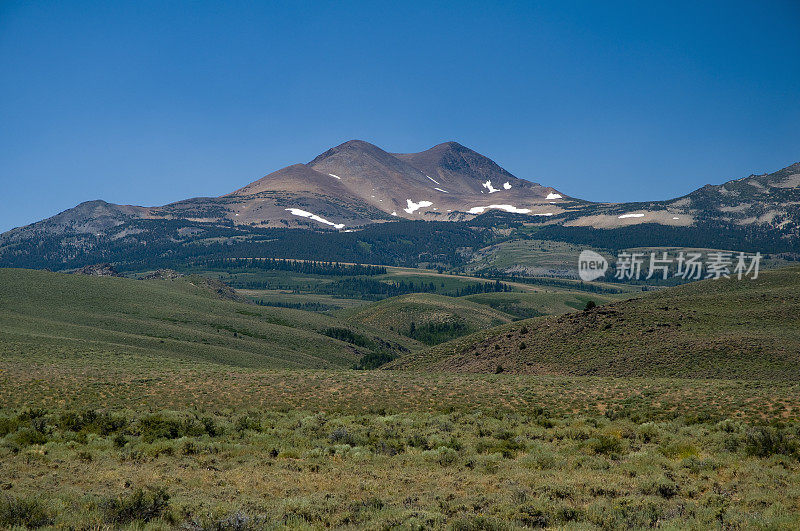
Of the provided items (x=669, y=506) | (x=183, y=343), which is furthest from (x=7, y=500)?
(x=183, y=343)

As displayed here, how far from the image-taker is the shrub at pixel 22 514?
13.9 m

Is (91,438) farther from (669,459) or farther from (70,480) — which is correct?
(669,459)

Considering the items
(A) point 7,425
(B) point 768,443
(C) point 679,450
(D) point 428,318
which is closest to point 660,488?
(C) point 679,450

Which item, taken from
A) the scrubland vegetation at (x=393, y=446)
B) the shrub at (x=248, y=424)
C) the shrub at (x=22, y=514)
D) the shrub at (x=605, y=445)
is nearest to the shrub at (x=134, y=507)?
the scrubland vegetation at (x=393, y=446)

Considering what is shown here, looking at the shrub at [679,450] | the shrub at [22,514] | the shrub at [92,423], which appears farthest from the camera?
the shrub at [92,423]

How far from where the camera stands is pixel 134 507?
1505 cm

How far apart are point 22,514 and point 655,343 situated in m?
53.9

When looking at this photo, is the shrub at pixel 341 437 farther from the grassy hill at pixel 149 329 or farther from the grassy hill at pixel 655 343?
the grassy hill at pixel 655 343

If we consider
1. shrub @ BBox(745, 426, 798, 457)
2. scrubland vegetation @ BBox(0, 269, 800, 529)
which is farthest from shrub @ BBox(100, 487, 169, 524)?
shrub @ BBox(745, 426, 798, 457)

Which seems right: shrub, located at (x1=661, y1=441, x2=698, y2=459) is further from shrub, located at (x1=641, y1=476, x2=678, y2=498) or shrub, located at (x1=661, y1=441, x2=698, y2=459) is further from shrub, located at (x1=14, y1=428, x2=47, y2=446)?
shrub, located at (x1=14, y1=428, x2=47, y2=446)

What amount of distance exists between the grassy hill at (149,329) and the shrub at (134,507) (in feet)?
125

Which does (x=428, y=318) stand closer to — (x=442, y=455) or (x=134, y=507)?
(x=442, y=455)

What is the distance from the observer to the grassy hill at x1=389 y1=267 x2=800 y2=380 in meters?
49.3

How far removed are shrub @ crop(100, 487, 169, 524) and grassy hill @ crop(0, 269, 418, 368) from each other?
125 ft
